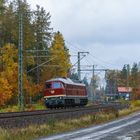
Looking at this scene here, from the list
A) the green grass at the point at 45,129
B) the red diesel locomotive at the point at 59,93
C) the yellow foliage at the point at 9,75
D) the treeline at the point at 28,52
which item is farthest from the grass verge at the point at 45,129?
the yellow foliage at the point at 9,75

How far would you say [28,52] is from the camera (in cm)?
10012

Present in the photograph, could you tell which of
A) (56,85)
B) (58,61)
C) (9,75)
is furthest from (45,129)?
(58,61)

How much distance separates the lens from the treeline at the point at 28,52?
9044 centimetres

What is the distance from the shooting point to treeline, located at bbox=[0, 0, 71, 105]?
90438mm

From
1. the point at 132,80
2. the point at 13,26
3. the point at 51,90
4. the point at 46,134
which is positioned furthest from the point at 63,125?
the point at 132,80

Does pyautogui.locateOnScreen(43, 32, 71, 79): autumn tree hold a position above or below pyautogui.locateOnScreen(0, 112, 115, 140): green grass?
above

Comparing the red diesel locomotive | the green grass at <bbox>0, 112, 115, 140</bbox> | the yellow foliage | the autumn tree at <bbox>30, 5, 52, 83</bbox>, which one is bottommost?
the green grass at <bbox>0, 112, 115, 140</bbox>

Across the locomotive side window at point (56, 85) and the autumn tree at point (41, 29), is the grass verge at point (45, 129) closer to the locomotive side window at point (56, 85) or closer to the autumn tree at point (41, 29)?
the locomotive side window at point (56, 85)

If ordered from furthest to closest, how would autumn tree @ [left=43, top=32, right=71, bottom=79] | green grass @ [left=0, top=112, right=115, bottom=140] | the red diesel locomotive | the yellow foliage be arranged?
1. autumn tree @ [left=43, top=32, right=71, bottom=79]
2. the yellow foliage
3. the red diesel locomotive
4. green grass @ [left=0, top=112, right=115, bottom=140]

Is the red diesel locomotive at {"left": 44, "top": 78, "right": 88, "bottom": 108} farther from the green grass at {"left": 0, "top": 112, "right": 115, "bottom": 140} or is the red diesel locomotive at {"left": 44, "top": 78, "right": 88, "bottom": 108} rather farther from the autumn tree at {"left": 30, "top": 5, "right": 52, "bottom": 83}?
the autumn tree at {"left": 30, "top": 5, "right": 52, "bottom": 83}

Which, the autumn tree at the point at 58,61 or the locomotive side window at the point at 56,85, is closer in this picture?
the locomotive side window at the point at 56,85

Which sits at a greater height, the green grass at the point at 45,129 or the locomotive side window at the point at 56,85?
the locomotive side window at the point at 56,85

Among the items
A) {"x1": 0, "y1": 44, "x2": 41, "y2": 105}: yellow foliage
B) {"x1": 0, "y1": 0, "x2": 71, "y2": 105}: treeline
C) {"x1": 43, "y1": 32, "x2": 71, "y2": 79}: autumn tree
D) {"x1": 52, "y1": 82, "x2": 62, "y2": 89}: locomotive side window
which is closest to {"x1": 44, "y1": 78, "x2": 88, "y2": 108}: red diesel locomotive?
{"x1": 52, "y1": 82, "x2": 62, "y2": 89}: locomotive side window

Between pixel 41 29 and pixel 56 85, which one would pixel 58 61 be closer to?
pixel 41 29
